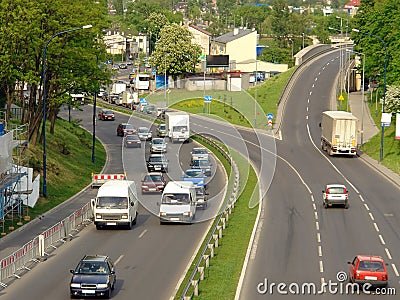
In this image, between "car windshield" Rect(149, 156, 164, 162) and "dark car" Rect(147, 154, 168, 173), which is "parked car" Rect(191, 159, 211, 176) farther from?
"car windshield" Rect(149, 156, 164, 162)

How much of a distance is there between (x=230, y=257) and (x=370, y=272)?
8.77 meters

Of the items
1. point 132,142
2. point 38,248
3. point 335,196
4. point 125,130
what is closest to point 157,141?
point 132,142

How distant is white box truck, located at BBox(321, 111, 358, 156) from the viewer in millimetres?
80562

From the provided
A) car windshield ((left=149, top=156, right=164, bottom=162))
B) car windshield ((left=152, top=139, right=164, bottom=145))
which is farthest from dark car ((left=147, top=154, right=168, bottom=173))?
car windshield ((left=152, top=139, right=164, bottom=145))

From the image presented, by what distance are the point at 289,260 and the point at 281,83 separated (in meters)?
103

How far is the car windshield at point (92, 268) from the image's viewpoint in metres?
33.4

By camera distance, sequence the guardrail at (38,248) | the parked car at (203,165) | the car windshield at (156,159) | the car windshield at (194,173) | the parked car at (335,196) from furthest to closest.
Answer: the car windshield at (156,159), the parked car at (203,165), the car windshield at (194,173), the parked car at (335,196), the guardrail at (38,248)

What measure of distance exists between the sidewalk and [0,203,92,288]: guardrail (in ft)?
95.6

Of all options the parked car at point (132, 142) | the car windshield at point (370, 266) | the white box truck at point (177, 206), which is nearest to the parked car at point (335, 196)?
the white box truck at point (177, 206)

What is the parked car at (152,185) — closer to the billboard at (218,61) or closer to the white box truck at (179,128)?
the white box truck at (179,128)

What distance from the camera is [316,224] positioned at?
5191cm

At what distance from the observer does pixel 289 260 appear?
4156 centimetres

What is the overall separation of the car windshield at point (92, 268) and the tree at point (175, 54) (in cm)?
12229

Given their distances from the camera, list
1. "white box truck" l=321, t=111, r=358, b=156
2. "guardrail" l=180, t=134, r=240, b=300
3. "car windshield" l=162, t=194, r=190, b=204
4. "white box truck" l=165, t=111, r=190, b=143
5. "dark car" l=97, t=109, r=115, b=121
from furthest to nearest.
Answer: "dark car" l=97, t=109, r=115, b=121 < "white box truck" l=165, t=111, r=190, b=143 < "white box truck" l=321, t=111, r=358, b=156 < "car windshield" l=162, t=194, r=190, b=204 < "guardrail" l=180, t=134, r=240, b=300
